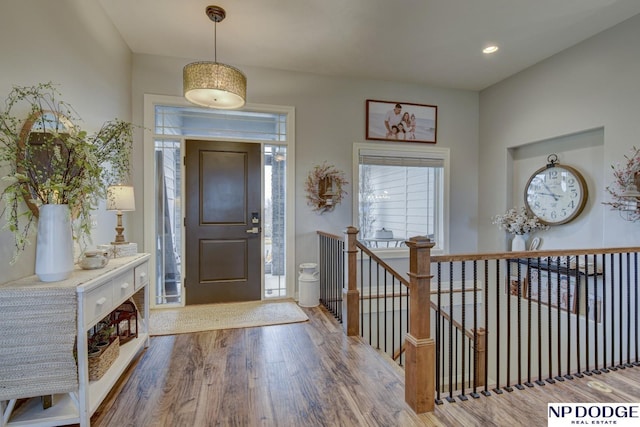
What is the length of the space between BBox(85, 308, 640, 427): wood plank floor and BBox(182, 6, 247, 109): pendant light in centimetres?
217

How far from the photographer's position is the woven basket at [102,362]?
1.94 meters

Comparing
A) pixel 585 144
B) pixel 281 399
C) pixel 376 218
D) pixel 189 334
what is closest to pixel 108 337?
pixel 189 334

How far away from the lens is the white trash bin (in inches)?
150

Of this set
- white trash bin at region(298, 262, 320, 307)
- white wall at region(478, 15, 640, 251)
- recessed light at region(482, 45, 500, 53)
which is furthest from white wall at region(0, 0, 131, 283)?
white wall at region(478, 15, 640, 251)

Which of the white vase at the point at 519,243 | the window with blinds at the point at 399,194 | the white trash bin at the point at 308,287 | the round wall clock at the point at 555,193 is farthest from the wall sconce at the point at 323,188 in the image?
the round wall clock at the point at 555,193

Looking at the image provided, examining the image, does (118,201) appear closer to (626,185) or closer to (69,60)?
(69,60)

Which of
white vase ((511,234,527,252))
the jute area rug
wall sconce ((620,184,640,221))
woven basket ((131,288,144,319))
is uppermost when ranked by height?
wall sconce ((620,184,640,221))

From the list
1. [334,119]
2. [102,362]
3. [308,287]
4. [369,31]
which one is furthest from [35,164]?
[334,119]

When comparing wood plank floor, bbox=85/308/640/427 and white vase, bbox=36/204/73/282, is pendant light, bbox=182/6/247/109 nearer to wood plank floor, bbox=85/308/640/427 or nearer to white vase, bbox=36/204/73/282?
white vase, bbox=36/204/73/282

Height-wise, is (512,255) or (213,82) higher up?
(213,82)

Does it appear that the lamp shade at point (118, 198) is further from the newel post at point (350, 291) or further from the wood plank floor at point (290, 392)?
the newel post at point (350, 291)

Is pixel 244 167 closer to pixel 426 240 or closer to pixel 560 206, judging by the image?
pixel 426 240

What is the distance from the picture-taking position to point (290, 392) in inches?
82.0

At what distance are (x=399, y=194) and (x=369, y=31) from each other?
7.28 ft
